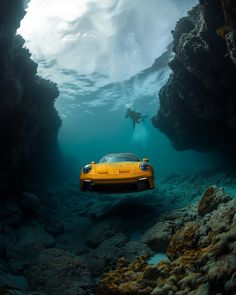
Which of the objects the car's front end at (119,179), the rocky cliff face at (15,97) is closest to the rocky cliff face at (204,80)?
the car's front end at (119,179)

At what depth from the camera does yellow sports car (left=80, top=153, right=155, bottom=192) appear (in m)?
8.12

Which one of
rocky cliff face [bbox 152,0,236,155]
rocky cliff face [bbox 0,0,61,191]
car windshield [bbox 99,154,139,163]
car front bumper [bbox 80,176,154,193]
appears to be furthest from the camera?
car windshield [bbox 99,154,139,163]

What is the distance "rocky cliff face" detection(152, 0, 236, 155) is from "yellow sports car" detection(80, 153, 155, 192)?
390 cm

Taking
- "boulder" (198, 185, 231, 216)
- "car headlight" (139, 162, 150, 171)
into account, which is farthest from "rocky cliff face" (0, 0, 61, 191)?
"boulder" (198, 185, 231, 216)

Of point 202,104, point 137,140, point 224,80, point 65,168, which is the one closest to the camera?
point 224,80

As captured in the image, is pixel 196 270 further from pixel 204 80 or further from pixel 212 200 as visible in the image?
pixel 204 80

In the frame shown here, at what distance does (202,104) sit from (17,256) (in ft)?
31.5

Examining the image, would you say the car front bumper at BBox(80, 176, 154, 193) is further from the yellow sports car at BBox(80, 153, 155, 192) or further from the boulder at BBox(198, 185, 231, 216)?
the boulder at BBox(198, 185, 231, 216)

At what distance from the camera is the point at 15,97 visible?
384 inches

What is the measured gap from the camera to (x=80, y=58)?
76.1 feet

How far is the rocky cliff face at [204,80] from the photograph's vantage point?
26.2 feet

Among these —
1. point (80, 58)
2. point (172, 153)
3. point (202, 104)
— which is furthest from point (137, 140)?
point (202, 104)

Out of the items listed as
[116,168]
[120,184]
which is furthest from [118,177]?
[116,168]

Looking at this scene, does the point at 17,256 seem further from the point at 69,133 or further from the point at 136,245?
the point at 69,133
